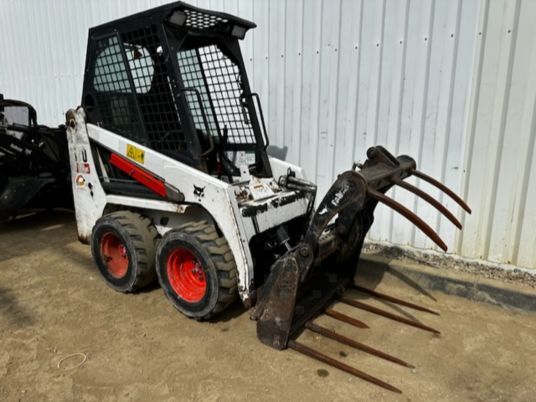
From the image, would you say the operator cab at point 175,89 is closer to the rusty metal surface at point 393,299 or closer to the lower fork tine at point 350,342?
the rusty metal surface at point 393,299

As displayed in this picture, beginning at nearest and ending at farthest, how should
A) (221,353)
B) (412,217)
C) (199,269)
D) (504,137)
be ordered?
(412,217) → (221,353) → (199,269) → (504,137)

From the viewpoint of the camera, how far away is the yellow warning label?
3.41m

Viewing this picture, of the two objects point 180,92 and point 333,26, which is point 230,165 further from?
point 333,26

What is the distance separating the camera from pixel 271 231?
348 cm

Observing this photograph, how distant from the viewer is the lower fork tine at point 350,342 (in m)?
2.74

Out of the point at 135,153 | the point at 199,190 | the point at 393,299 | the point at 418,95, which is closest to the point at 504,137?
the point at 418,95

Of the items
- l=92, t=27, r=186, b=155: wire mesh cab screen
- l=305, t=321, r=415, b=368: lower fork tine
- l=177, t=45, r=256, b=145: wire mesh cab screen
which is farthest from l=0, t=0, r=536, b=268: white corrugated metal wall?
l=92, t=27, r=186, b=155: wire mesh cab screen

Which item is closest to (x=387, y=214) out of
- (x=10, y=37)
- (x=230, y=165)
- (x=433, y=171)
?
(x=433, y=171)

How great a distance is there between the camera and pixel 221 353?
2842mm

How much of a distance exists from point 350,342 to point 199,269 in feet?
4.18

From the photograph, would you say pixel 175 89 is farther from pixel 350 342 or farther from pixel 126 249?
pixel 350 342

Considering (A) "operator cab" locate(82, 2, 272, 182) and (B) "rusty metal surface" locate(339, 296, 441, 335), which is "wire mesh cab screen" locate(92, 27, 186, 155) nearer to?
(A) "operator cab" locate(82, 2, 272, 182)

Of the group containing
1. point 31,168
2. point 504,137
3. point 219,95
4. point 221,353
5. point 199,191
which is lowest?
point 221,353

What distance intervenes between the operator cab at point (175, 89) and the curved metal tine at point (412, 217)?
1.45 m
